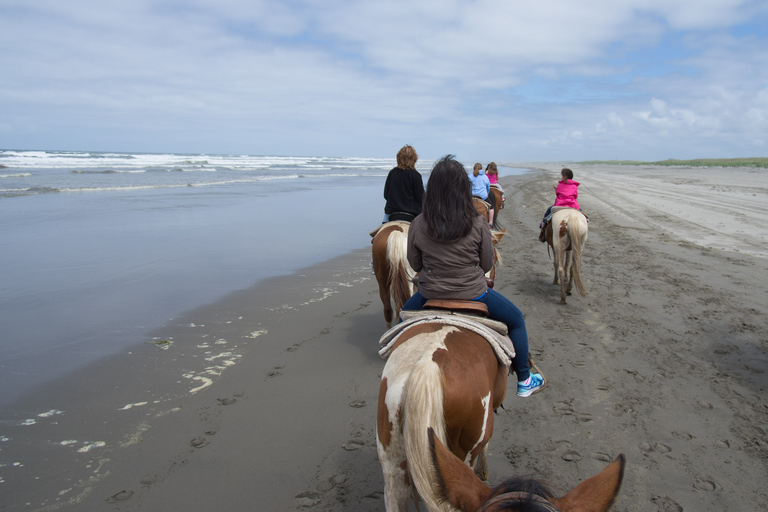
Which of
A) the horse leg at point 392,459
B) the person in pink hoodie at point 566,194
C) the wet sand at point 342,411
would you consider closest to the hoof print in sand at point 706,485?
the wet sand at point 342,411

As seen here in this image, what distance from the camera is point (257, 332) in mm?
5770

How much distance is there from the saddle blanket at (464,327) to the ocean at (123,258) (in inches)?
151

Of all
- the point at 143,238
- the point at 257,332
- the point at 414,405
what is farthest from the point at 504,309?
the point at 143,238

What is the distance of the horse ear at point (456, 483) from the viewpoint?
5.04ft

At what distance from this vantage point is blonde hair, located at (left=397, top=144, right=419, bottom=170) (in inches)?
215

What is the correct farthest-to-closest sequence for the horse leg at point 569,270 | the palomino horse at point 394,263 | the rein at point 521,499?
the horse leg at point 569,270 → the palomino horse at point 394,263 → the rein at point 521,499

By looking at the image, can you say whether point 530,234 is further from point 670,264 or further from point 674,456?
point 674,456

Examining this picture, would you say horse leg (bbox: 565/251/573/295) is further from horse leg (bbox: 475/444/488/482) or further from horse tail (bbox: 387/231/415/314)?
horse leg (bbox: 475/444/488/482)

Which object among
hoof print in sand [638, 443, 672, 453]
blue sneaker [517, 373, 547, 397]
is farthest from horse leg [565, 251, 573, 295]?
blue sneaker [517, 373, 547, 397]

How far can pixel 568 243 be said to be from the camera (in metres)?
7.18

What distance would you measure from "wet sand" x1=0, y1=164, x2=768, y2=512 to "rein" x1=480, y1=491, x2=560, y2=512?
176 centimetres

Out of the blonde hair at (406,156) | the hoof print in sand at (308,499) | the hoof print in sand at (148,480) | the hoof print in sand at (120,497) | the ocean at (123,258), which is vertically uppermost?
the blonde hair at (406,156)

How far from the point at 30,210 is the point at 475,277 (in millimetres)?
17412

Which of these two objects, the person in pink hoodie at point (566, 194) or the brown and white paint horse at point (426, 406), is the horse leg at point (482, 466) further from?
the person in pink hoodie at point (566, 194)
